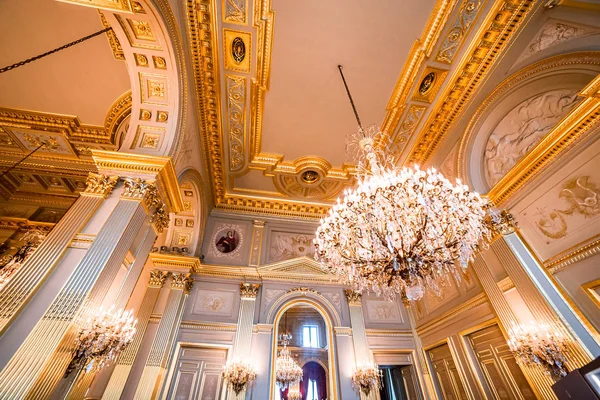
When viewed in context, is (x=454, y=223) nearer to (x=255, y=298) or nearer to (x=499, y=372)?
(x=499, y=372)

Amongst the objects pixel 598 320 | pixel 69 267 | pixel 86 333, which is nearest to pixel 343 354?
pixel 598 320

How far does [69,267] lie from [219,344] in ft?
14.9

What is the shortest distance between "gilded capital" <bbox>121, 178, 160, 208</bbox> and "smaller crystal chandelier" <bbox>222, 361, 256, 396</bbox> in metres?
4.43

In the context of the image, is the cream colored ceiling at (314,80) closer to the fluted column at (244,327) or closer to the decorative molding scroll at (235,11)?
the decorative molding scroll at (235,11)

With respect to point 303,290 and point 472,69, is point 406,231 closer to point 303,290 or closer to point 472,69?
Answer: point 472,69

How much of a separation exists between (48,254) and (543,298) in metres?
7.54

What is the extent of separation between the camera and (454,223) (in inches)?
130

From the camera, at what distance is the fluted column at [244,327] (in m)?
6.39

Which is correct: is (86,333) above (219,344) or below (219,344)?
below

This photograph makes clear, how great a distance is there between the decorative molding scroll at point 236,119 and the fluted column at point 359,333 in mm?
5290

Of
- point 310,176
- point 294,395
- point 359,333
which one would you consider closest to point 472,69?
point 310,176

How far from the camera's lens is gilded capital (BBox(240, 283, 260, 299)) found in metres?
7.40

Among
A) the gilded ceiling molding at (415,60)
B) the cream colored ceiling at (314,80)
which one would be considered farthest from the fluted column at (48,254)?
the gilded ceiling molding at (415,60)

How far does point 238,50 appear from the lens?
5.30m
